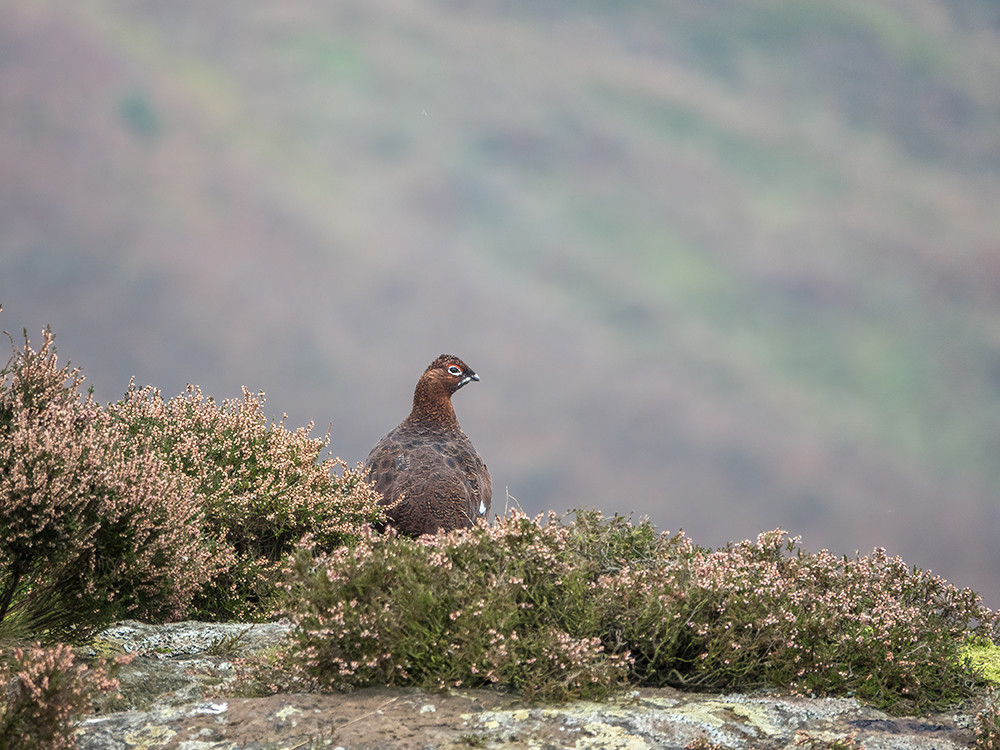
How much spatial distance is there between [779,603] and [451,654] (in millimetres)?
2049

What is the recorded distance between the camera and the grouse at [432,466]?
36.4 feet

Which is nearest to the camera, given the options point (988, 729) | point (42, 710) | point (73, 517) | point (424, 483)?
point (42, 710)

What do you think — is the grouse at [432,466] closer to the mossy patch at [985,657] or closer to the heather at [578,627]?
the heather at [578,627]

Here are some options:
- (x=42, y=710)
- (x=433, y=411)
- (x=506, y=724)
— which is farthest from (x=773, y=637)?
(x=433, y=411)

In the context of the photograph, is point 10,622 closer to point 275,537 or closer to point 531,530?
point 275,537

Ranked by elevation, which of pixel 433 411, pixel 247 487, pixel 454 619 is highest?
pixel 433 411

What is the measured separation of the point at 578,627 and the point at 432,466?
A: 607cm

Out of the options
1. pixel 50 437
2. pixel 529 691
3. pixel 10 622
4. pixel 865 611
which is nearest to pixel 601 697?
pixel 529 691

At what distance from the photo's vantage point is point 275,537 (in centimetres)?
1002

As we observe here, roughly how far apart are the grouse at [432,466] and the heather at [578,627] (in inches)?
194

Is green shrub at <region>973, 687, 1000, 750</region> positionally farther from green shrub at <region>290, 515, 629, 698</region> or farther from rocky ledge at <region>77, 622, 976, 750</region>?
green shrub at <region>290, 515, 629, 698</region>

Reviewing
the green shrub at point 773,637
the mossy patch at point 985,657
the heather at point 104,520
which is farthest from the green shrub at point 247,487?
the mossy patch at point 985,657

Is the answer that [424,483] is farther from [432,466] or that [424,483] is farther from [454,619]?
[454,619]

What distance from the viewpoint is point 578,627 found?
544 cm
